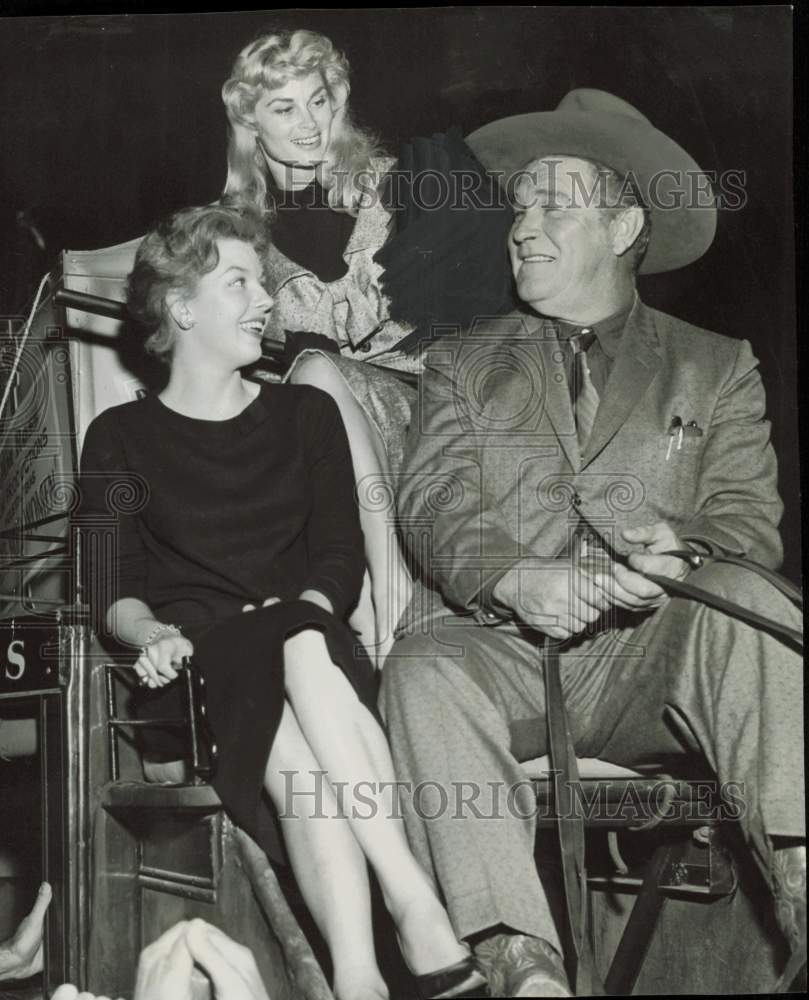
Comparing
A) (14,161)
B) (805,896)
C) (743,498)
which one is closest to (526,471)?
(743,498)

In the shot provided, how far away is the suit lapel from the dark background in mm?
129

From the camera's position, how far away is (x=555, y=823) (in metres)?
4.15

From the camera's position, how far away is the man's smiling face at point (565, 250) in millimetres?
4469

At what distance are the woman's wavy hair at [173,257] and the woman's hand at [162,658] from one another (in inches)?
33.9

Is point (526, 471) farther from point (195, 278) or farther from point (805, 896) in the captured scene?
point (805, 896)

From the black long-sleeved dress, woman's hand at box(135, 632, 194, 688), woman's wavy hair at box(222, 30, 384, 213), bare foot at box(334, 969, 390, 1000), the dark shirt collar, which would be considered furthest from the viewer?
woman's wavy hair at box(222, 30, 384, 213)

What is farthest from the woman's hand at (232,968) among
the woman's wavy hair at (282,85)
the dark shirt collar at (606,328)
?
the woman's wavy hair at (282,85)

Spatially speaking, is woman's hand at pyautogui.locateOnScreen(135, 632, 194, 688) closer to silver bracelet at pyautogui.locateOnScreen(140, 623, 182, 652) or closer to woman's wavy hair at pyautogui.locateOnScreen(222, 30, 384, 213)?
silver bracelet at pyautogui.locateOnScreen(140, 623, 182, 652)

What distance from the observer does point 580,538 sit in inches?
171

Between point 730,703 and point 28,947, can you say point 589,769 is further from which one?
point 28,947

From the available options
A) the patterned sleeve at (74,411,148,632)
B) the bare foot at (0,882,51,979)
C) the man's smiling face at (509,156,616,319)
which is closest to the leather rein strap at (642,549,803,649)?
the man's smiling face at (509,156,616,319)

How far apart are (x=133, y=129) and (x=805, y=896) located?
3.02 metres

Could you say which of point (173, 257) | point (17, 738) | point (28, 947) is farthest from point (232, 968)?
point (173, 257)

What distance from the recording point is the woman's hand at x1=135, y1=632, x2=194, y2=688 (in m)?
4.08
